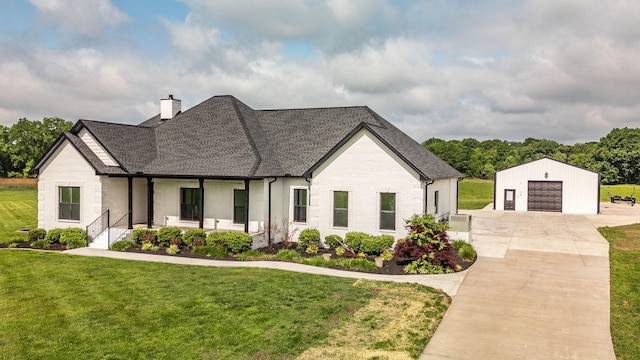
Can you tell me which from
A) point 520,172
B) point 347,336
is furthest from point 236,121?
point 520,172

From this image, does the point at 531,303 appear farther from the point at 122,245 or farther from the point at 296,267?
the point at 122,245

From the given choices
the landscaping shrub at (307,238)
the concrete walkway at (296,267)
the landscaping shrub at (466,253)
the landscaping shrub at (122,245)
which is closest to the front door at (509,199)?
the landscaping shrub at (466,253)

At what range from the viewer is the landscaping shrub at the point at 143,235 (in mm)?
21688

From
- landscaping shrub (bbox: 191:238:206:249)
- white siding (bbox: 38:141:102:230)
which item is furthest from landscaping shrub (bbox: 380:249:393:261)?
white siding (bbox: 38:141:102:230)

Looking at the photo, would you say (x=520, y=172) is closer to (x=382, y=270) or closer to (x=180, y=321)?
(x=382, y=270)

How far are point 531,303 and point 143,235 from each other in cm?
1656

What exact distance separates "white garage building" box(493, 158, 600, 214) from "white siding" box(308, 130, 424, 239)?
25.2 m

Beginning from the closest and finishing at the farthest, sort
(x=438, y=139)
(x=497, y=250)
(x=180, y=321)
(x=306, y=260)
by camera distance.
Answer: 1. (x=180, y=321)
2. (x=306, y=260)
3. (x=497, y=250)
4. (x=438, y=139)

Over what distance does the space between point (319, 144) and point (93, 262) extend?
12.5m

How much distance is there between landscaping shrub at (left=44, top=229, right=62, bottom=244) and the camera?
2258cm

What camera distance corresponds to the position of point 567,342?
419 inches

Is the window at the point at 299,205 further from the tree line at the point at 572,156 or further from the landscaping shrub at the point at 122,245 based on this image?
the tree line at the point at 572,156

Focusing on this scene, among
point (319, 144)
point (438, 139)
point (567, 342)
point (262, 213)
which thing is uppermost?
point (438, 139)

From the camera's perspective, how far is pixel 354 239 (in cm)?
2070
